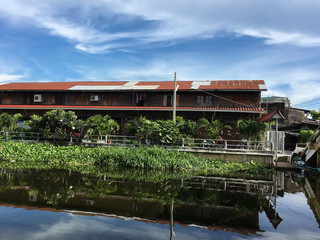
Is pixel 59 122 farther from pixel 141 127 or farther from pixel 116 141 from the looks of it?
pixel 141 127

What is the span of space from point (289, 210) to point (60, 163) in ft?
44.2

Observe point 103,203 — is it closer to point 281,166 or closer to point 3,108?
point 281,166

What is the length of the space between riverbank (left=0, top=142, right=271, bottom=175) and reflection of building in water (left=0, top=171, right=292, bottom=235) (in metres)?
4.06

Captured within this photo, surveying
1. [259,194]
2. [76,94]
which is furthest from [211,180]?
[76,94]

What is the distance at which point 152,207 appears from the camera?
7641 millimetres

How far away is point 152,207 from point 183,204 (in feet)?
3.59

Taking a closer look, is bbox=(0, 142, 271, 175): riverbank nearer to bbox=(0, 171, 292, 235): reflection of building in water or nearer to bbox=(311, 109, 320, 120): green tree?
bbox=(0, 171, 292, 235): reflection of building in water

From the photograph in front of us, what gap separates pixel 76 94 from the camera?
25562mm

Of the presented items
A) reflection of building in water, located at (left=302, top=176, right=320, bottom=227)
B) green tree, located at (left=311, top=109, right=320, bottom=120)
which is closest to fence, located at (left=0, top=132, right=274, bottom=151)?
reflection of building in water, located at (left=302, top=176, right=320, bottom=227)

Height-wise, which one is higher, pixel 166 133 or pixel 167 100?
pixel 167 100

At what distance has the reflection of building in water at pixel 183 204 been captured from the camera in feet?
22.0

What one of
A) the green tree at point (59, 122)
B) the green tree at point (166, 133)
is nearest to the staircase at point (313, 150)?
the green tree at point (166, 133)

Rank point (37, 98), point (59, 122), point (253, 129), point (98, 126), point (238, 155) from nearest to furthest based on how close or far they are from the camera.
→ point (238, 155) → point (253, 129) → point (59, 122) → point (98, 126) → point (37, 98)

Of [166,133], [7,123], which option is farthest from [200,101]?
[7,123]
